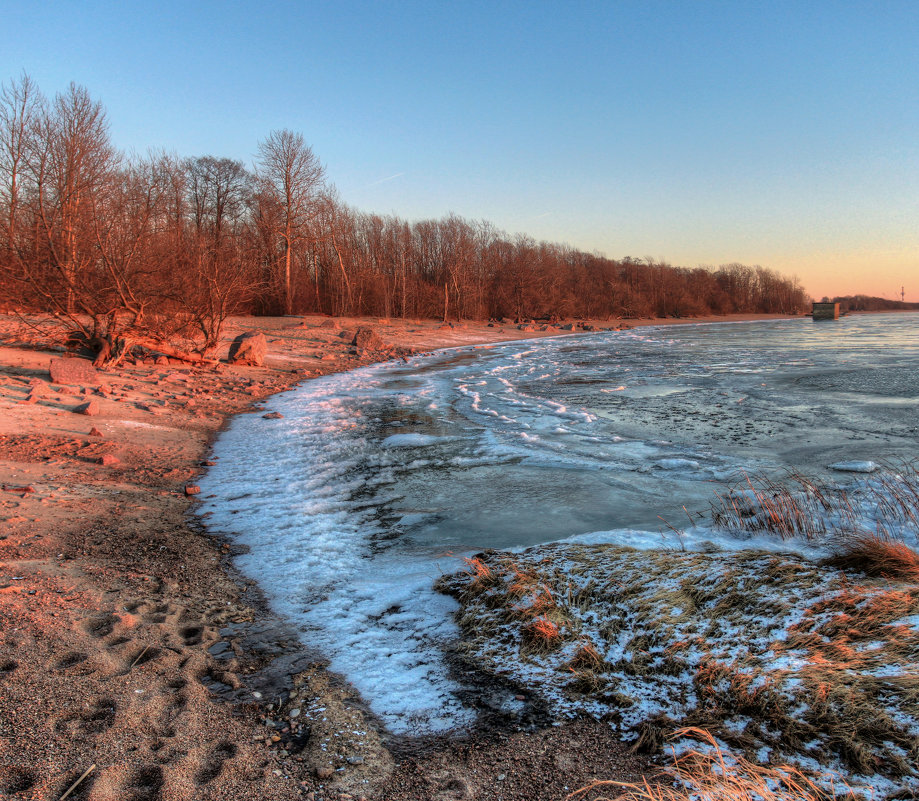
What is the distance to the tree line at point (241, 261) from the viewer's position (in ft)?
45.1

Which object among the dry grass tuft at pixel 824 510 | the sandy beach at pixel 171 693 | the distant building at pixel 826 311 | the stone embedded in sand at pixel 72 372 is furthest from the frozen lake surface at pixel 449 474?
the distant building at pixel 826 311

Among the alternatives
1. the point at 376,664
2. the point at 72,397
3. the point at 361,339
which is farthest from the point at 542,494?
the point at 361,339

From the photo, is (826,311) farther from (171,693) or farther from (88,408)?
(171,693)

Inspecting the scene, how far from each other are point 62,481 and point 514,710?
6.08m

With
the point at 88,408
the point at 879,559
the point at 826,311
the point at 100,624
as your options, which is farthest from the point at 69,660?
the point at 826,311

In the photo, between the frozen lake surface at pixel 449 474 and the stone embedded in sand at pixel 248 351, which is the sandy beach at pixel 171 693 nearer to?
the frozen lake surface at pixel 449 474

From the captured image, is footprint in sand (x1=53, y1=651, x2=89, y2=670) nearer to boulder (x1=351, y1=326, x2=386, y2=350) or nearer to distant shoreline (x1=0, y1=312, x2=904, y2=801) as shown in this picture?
distant shoreline (x1=0, y1=312, x2=904, y2=801)

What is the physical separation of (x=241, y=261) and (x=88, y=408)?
933cm

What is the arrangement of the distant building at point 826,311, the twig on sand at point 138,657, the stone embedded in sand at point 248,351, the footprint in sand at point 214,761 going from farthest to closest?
the distant building at point 826,311
the stone embedded in sand at point 248,351
the twig on sand at point 138,657
the footprint in sand at point 214,761

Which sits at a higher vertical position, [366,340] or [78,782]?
[366,340]

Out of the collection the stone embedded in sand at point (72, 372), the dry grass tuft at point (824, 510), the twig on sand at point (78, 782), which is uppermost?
the stone embedded in sand at point (72, 372)

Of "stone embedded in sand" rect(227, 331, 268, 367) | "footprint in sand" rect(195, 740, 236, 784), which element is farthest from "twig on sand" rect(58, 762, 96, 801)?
"stone embedded in sand" rect(227, 331, 268, 367)

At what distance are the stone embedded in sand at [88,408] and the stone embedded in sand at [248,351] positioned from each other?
856 centimetres

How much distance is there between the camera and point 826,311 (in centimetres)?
7681
